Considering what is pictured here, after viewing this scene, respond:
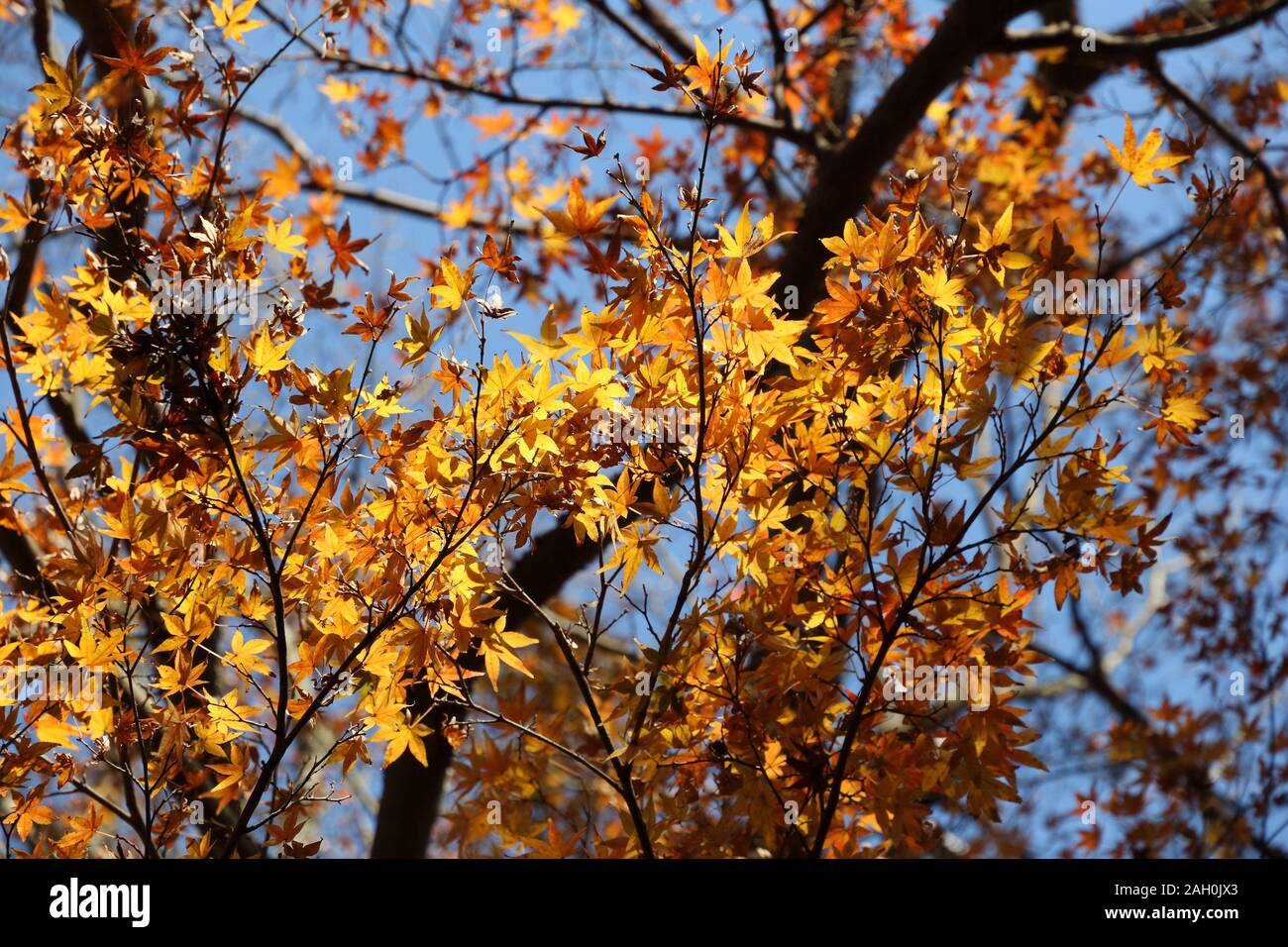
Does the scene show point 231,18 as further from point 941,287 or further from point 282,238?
point 941,287

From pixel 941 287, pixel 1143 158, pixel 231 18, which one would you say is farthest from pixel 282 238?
pixel 1143 158

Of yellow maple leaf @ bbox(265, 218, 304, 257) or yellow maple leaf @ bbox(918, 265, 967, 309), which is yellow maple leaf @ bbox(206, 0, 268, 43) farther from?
yellow maple leaf @ bbox(918, 265, 967, 309)

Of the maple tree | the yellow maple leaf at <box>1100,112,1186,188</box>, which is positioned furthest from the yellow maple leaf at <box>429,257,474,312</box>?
the yellow maple leaf at <box>1100,112,1186,188</box>

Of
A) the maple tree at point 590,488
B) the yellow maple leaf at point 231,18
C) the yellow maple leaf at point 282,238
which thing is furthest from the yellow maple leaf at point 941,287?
the yellow maple leaf at point 231,18

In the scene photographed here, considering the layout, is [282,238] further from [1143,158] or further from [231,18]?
[1143,158]

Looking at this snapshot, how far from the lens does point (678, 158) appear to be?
16.6 feet

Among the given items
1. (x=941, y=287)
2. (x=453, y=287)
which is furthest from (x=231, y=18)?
(x=941, y=287)

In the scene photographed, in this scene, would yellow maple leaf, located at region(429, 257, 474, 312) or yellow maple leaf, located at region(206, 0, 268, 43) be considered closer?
yellow maple leaf, located at region(429, 257, 474, 312)

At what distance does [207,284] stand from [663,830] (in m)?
1.39

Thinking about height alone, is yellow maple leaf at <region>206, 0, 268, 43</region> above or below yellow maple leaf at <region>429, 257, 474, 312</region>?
above

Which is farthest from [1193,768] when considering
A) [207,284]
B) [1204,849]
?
[207,284]

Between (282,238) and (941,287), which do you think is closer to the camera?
(941,287)

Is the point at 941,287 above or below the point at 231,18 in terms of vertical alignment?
below
